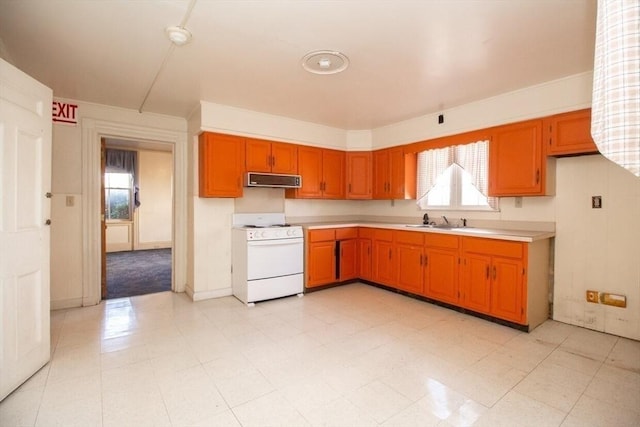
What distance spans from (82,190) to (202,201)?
1.40m

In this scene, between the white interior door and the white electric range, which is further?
the white electric range

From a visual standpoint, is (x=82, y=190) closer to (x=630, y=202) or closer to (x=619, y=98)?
(x=619, y=98)

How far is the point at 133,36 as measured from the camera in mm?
2309

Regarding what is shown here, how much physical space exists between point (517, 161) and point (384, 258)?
202cm

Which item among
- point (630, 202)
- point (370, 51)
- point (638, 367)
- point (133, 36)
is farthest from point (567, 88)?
point (133, 36)

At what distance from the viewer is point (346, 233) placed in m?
4.65

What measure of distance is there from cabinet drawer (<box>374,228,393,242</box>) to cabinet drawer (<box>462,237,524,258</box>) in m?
1.05

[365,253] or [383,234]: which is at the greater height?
[383,234]

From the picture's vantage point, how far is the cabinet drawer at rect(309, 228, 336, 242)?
14.1ft

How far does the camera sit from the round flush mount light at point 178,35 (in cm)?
216

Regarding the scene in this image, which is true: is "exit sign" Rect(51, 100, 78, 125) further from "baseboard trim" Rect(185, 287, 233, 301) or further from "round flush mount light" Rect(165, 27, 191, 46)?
"baseboard trim" Rect(185, 287, 233, 301)

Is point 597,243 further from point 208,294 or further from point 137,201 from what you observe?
point 137,201

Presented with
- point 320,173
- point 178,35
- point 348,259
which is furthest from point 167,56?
point 348,259

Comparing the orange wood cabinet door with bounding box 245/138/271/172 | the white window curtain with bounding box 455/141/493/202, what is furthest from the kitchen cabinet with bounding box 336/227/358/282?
the white window curtain with bounding box 455/141/493/202
